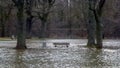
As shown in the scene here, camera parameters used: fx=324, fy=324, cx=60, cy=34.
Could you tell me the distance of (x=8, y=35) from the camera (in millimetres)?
72125

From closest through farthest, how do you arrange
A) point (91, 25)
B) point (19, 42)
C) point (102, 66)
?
point (102, 66)
point (19, 42)
point (91, 25)

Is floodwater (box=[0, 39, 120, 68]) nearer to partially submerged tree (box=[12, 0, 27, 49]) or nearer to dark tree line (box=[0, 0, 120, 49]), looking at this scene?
partially submerged tree (box=[12, 0, 27, 49])

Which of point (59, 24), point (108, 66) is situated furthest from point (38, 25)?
point (108, 66)

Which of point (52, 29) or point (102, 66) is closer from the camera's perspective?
point (102, 66)

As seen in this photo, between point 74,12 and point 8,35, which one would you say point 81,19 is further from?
point 8,35

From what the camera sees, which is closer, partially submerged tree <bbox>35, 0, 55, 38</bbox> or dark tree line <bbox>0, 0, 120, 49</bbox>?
partially submerged tree <bbox>35, 0, 55, 38</bbox>

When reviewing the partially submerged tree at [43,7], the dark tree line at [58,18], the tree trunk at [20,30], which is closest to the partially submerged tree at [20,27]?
the tree trunk at [20,30]

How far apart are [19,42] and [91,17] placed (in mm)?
8359

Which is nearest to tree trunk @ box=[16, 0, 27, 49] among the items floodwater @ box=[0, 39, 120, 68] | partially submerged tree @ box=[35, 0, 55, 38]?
floodwater @ box=[0, 39, 120, 68]

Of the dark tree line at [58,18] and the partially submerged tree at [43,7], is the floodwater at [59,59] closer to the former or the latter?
the dark tree line at [58,18]

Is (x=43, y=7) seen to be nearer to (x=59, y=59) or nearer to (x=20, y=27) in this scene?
(x=20, y=27)

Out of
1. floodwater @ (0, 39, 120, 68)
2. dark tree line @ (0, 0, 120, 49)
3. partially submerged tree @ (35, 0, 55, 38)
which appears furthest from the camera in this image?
dark tree line @ (0, 0, 120, 49)

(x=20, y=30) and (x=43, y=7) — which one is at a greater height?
(x=43, y=7)

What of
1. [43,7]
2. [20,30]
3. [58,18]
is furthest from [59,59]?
[58,18]
